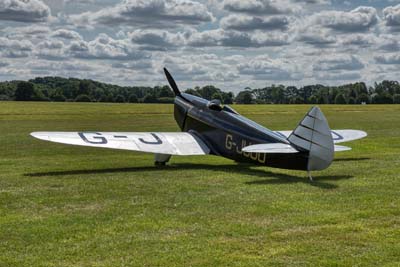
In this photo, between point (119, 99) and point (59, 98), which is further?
point (59, 98)

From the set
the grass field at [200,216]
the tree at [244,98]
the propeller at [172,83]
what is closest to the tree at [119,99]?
the tree at [244,98]

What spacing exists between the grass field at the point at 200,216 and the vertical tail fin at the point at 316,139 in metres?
0.45

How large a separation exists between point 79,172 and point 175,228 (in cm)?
647

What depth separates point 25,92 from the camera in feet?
378

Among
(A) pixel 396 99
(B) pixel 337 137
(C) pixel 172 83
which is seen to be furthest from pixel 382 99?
(B) pixel 337 137

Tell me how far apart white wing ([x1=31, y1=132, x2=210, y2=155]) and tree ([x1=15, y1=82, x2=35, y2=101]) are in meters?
106

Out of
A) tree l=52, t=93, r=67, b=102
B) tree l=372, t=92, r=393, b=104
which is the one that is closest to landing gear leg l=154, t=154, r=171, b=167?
tree l=52, t=93, r=67, b=102

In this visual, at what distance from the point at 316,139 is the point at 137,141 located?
5.15m

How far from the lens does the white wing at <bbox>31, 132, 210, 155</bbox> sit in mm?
12930

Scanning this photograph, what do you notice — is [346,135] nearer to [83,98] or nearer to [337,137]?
[337,137]

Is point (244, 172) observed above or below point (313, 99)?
above

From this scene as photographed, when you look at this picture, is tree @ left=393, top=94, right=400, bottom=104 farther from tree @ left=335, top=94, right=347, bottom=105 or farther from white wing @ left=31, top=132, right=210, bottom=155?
white wing @ left=31, top=132, right=210, bottom=155

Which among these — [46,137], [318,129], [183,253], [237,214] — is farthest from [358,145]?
[183,253]

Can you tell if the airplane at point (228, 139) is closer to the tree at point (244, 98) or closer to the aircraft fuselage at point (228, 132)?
the aircraft fuselage at point (228, 132)
